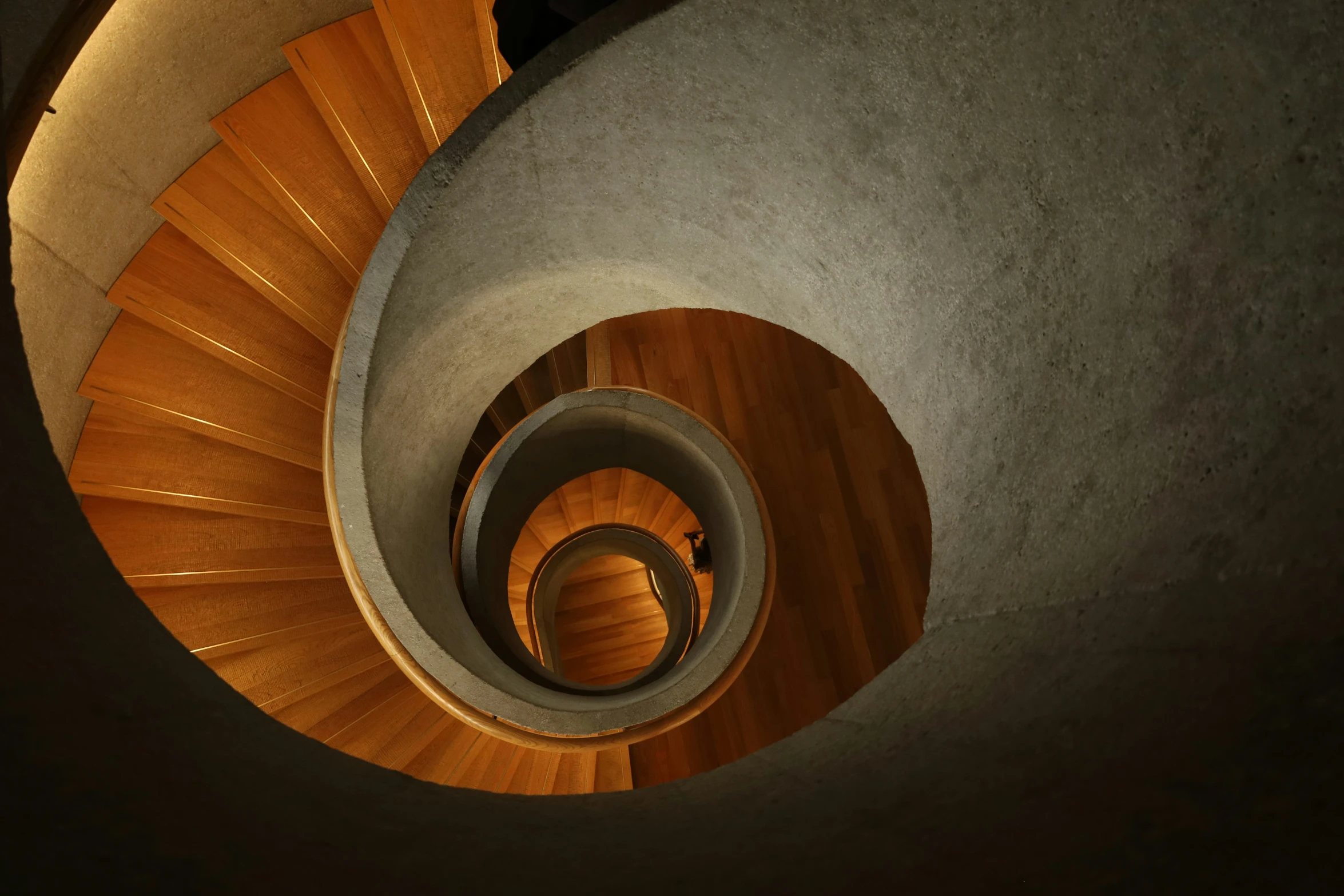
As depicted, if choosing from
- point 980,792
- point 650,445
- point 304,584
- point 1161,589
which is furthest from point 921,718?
point 650,445

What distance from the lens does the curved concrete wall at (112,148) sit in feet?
9.17

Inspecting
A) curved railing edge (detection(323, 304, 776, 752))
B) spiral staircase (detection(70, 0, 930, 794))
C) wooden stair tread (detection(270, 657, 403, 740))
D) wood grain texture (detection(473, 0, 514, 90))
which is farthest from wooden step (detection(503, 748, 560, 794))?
wood grain texture (detection(473, 0, 514, 90))

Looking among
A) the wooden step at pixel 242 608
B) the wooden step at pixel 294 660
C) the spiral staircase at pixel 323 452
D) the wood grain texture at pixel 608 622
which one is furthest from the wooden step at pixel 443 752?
the wood grain texture at pixel 608 622

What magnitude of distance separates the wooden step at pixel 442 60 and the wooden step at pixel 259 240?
731mm

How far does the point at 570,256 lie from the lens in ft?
9.63

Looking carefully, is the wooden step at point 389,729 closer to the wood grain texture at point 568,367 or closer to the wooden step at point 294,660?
the wooden step at point 294,660

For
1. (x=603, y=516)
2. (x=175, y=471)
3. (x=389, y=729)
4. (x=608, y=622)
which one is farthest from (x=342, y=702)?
(x=608, y=622)

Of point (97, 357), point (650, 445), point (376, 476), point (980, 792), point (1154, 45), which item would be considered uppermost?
point (97, 357)

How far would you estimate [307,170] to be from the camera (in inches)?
131

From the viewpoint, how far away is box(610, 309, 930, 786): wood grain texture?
4.53 metres

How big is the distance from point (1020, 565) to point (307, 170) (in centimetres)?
326

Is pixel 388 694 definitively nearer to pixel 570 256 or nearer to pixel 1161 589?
pixel 570 256

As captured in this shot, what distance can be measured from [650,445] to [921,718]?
4174 mm

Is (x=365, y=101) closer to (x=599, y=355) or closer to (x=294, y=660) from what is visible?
(x=599, y=355)
